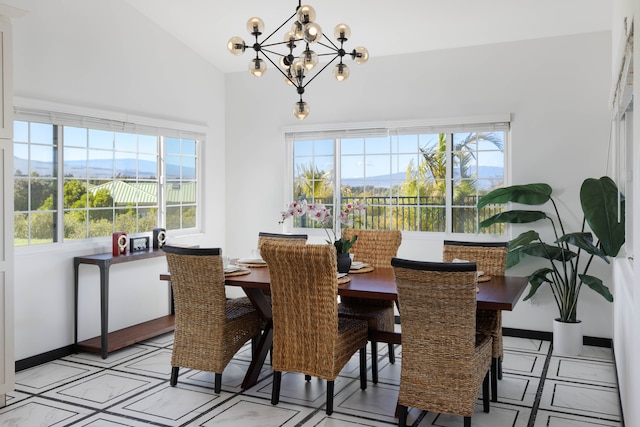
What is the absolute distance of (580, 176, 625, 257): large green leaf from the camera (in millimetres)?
3889

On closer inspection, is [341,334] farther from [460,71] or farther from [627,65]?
[460,71]

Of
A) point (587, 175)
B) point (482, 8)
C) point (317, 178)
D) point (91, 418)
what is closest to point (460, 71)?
point (482, 8)

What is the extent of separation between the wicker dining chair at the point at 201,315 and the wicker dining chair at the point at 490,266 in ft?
5.23

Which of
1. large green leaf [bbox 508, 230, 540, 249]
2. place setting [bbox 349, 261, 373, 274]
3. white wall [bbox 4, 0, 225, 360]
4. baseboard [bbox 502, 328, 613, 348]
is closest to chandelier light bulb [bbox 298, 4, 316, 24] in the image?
place setting [bbox 349, 261, 373, 274]

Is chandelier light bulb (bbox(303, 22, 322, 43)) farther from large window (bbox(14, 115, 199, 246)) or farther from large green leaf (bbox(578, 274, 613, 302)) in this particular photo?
large green leaf (bbox(578, 274, 613, 302))

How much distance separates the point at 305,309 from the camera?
11.1 ft

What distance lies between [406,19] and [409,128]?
1.10m

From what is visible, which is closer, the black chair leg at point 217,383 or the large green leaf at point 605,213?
the black chair leg at point 217,383

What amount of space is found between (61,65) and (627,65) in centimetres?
399

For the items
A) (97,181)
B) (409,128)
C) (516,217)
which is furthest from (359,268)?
(97,181)

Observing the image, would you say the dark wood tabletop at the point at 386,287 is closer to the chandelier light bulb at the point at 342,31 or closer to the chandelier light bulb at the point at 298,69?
the chandelier light bulb at the point at 298,69

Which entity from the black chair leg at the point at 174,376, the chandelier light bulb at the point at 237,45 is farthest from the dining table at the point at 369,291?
the chandelier light bulb at the point at 237,45

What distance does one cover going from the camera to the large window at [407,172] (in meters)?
5.38

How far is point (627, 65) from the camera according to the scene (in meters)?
2.80
